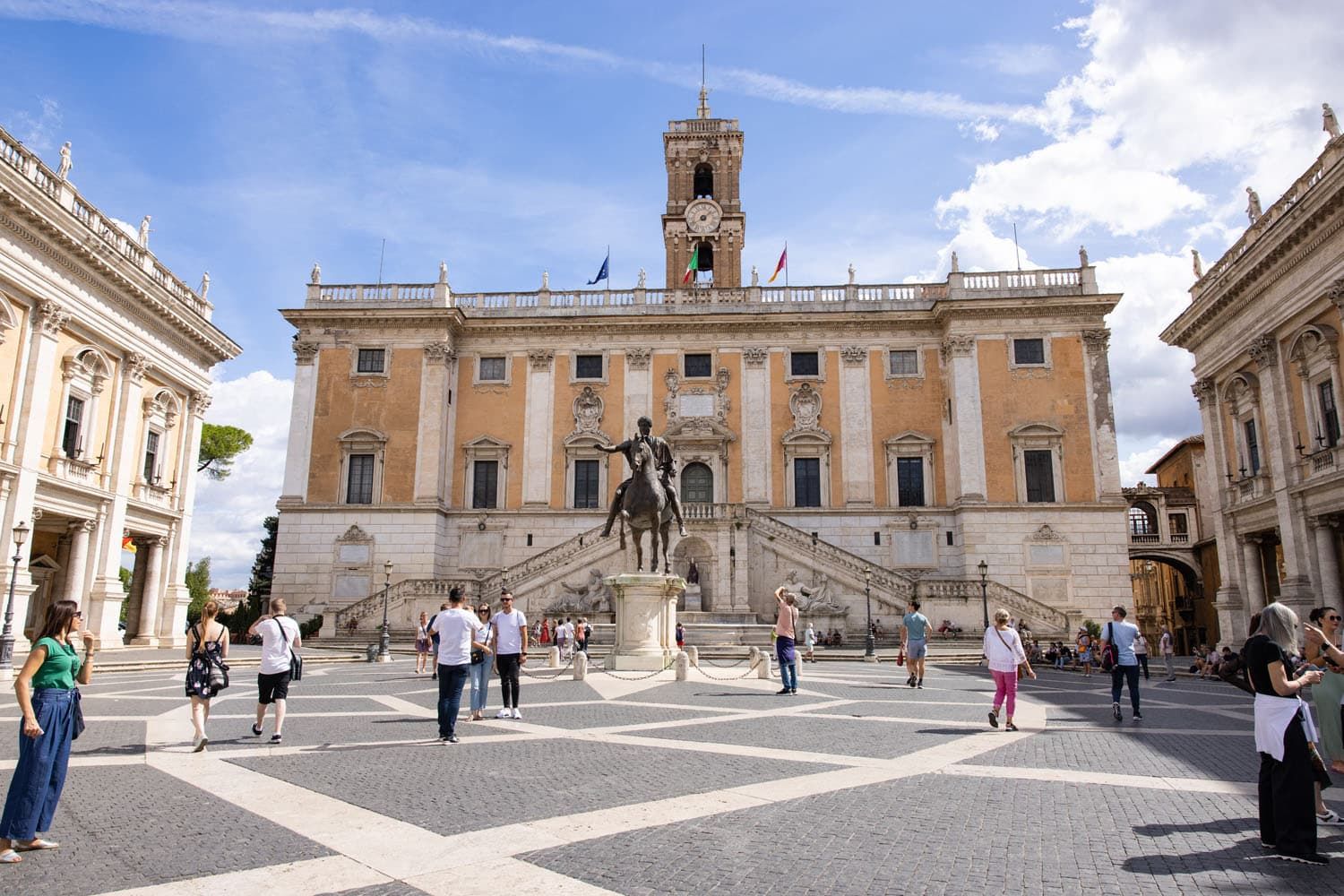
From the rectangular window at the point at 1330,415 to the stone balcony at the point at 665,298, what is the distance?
48.6 feet

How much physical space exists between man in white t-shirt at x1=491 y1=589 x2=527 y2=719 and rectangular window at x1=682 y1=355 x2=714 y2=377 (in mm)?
27575

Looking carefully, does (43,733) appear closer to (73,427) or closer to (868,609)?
(73,427)

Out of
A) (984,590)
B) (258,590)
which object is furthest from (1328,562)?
(258,590)

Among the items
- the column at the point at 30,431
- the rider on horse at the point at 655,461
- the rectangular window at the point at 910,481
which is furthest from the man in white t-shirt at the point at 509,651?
the rectangular window at the point at 910,481

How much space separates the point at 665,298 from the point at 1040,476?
1801 cm

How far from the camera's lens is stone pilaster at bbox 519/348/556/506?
3712 centimetres

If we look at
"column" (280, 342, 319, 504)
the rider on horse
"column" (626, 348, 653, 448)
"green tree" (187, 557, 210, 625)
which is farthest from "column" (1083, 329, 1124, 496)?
"green tree" (187, 557, 210, 625)

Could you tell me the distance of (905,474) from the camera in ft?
121

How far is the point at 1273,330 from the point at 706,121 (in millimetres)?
32206

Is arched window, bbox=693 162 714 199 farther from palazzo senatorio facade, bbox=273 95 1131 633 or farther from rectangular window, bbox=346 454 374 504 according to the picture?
rectangular window, bbox=346 454 374 504

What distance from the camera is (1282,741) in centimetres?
533

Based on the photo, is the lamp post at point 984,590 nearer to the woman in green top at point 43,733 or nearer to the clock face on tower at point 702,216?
the clock face on tower at point 702,216

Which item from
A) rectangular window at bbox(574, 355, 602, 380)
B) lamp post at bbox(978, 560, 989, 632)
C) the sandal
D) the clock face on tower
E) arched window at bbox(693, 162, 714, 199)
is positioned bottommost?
the sandal

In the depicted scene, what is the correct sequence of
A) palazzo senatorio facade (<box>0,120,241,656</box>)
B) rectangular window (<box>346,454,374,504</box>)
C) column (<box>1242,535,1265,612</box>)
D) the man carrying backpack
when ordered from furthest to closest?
rectangular window (<box>346,454,374,504</box>) < column (<box>1242,535,1265,612</box>) < palazzo senatorio facade (<box>0,120,241,656</box>) < the man carrying backpack
